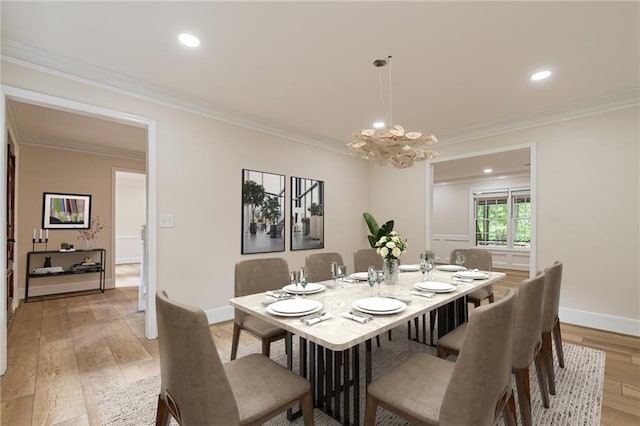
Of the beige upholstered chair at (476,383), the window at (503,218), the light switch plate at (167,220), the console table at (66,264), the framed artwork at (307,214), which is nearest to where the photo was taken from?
the beige upholstered chair at (476,383)

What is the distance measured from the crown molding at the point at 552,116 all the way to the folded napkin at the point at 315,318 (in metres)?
3.73

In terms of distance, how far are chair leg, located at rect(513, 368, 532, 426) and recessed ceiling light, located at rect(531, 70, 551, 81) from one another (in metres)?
2.49

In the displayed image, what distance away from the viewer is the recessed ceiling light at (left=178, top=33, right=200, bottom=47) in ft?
7.22

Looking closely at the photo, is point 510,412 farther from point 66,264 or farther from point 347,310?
point 66,264

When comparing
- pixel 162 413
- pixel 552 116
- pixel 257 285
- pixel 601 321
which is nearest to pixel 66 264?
pixel 257 285

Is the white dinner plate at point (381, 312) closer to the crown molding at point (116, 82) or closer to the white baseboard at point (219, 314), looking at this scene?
the white baseboard at point (219, 314)

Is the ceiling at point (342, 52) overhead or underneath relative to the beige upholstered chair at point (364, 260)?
overhead

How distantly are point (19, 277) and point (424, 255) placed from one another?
19.3ft

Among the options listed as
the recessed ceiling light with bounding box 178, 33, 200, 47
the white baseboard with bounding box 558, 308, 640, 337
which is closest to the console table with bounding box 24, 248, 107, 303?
the recessed ceiling light with bounding box 178, 33, 200, 47

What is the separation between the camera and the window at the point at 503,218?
25.6 ft

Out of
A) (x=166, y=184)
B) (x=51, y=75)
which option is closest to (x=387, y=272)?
(x=166, y=184)

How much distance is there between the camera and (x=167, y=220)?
10.6 ft

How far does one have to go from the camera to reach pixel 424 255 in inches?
108

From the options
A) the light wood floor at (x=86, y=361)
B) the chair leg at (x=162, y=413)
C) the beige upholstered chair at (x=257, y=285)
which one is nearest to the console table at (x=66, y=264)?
the light wood floor at (x=86, y=361)
